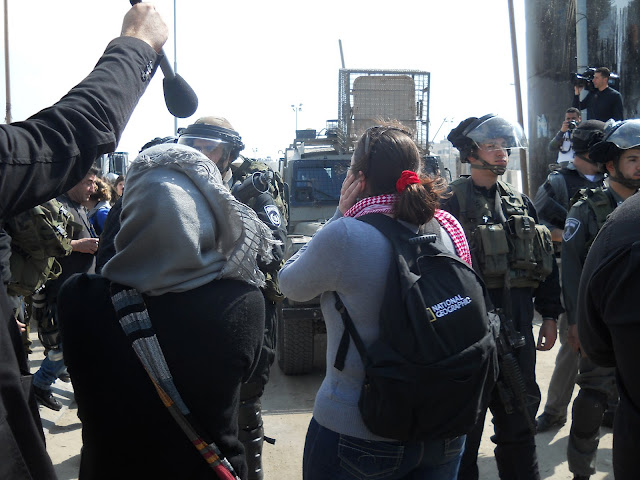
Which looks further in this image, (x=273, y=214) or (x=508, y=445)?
(x=273, y=214)

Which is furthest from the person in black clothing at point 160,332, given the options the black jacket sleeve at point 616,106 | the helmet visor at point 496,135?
the black jacket sleeve at point 616,106

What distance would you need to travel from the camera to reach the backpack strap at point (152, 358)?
1494 millimetres

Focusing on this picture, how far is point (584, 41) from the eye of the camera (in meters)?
9.27

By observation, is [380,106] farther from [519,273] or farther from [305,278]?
[305,278]

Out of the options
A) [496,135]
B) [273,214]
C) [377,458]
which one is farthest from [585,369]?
[377,458]

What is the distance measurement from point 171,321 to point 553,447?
11.0ft

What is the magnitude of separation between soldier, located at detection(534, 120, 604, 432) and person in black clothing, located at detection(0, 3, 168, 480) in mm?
3281

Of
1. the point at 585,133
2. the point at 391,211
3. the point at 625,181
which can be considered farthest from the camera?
the point at 585,133

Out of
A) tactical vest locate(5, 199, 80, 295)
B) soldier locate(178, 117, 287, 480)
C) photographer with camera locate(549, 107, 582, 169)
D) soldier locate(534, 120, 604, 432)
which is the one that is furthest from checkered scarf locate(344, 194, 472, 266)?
photographer with camera locate(549, 107, 582, 169)

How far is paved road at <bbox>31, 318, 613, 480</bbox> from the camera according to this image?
3.80 m

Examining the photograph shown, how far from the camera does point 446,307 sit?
1774 mm

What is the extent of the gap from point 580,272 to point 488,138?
0.89 metres

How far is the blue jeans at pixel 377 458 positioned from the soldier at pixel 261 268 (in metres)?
1.31

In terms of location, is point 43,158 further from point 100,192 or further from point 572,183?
point 100,192
